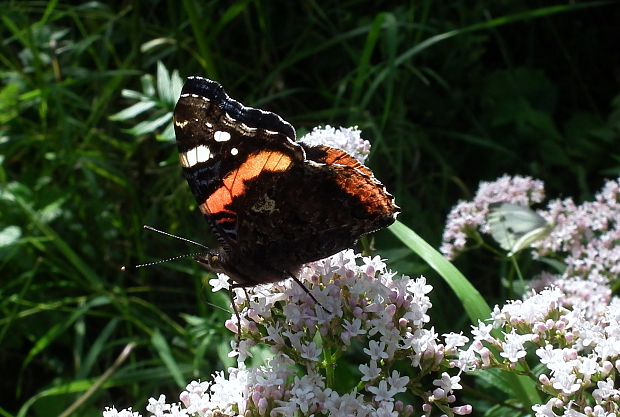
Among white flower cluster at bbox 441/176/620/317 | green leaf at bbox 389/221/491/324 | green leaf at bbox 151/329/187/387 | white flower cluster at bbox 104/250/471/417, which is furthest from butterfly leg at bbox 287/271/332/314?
green leaf at bbox 151/329/187/387

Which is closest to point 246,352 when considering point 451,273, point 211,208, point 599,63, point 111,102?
point 211,208

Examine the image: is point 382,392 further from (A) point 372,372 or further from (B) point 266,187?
(B) point 266,187

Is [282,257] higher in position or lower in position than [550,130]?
lower

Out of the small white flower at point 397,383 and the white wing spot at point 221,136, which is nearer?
the small white flower at point 397,383

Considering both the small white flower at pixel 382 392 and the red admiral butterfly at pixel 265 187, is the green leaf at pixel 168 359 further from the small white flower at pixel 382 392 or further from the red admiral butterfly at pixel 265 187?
the small white flower at pixel 382 392

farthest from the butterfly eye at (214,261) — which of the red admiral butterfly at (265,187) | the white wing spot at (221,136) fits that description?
the white wing spot at (221,136)

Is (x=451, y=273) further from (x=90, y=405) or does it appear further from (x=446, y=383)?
(x=90, y=405)
